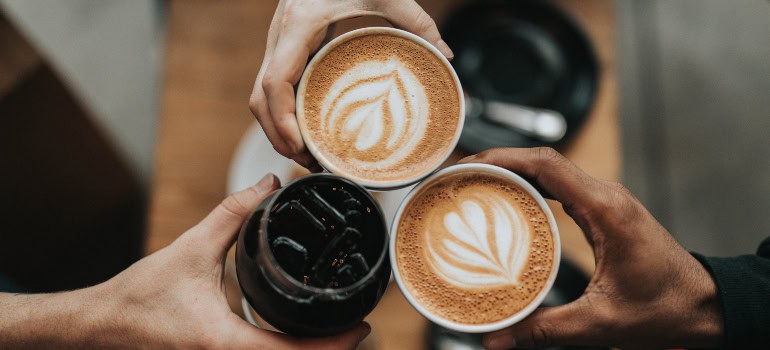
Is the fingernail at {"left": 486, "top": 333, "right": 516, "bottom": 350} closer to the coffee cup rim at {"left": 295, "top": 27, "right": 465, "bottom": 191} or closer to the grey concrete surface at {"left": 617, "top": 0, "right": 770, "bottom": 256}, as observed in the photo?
the coffee cup rim at {"left": 295, "top": 27, "right": 465, "bottom": 191}

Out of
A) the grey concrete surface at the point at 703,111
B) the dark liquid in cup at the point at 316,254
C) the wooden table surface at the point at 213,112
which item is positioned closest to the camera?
the dark liquid in cup at the point at 316,254

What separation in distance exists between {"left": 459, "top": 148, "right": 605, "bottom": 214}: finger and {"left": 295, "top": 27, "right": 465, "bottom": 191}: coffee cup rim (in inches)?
2.7

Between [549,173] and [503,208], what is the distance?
0.09m

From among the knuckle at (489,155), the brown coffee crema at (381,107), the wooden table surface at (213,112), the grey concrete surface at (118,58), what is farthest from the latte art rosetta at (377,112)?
the grey concrete surface at (118,58)

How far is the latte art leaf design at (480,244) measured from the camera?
0.87 m

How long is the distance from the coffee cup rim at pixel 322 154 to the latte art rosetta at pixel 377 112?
35 mm

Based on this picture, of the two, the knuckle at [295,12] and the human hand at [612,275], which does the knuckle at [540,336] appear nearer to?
the human hand at [612,275]

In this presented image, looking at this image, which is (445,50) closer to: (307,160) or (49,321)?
(307,160)

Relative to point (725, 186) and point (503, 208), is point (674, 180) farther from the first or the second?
point (503, 208)

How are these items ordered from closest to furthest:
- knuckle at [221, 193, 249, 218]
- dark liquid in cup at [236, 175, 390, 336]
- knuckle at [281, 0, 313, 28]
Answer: dark liquid in cup at [236, 175, 390, 336] → knuckle at [221, 193, 249, 218] → knuckle at [281, 0, 313, 28]

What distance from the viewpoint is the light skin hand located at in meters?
0.82

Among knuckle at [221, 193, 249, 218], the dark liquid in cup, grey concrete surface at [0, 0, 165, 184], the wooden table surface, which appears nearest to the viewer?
the dark liquid in cup

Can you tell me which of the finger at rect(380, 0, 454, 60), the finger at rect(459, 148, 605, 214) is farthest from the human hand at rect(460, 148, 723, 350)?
the finger at rect(380, 0, 454, 60)

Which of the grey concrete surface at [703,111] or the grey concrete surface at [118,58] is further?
the grey concrete surface at [703,111]
